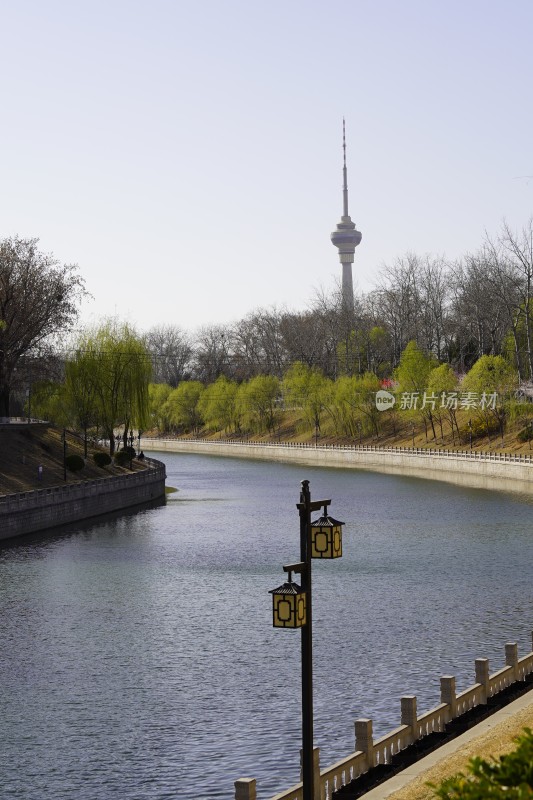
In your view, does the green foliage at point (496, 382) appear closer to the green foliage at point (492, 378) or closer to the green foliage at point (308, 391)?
the green foliage at point (492, 378)

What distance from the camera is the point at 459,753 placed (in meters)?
17.3

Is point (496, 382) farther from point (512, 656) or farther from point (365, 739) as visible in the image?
point (365, 739)

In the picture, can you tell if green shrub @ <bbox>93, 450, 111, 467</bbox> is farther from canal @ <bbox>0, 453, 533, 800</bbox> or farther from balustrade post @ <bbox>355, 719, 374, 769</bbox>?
balustrade post @ <bbox>355, 719, 374, 769</bbox>

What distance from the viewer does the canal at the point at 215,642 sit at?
A: 21078 mm

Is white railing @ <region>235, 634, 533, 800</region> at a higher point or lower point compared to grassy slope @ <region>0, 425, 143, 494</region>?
lower

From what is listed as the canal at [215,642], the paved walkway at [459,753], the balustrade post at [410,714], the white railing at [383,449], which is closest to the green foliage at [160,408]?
the white railing at [383,449]

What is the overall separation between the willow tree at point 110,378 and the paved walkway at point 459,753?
61705 mm

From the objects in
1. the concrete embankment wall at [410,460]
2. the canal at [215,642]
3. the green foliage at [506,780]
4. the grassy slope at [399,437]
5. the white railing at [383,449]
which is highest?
the grassy slope at [399,437]

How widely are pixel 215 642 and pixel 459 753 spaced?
13.6m

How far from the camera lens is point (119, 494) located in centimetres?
6700

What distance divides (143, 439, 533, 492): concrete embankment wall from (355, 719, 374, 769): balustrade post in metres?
58.4

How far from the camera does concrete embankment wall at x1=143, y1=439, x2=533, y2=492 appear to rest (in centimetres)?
8219

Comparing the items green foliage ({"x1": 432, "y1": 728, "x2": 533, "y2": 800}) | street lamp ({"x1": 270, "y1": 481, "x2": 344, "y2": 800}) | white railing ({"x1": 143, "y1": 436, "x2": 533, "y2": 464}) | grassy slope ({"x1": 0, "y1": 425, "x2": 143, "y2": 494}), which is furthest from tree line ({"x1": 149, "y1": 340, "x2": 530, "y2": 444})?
green foliage ({"x1": 432, "y1": 728, "x2": 533, "y2": 800})

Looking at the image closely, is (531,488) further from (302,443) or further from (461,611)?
(302,443)
